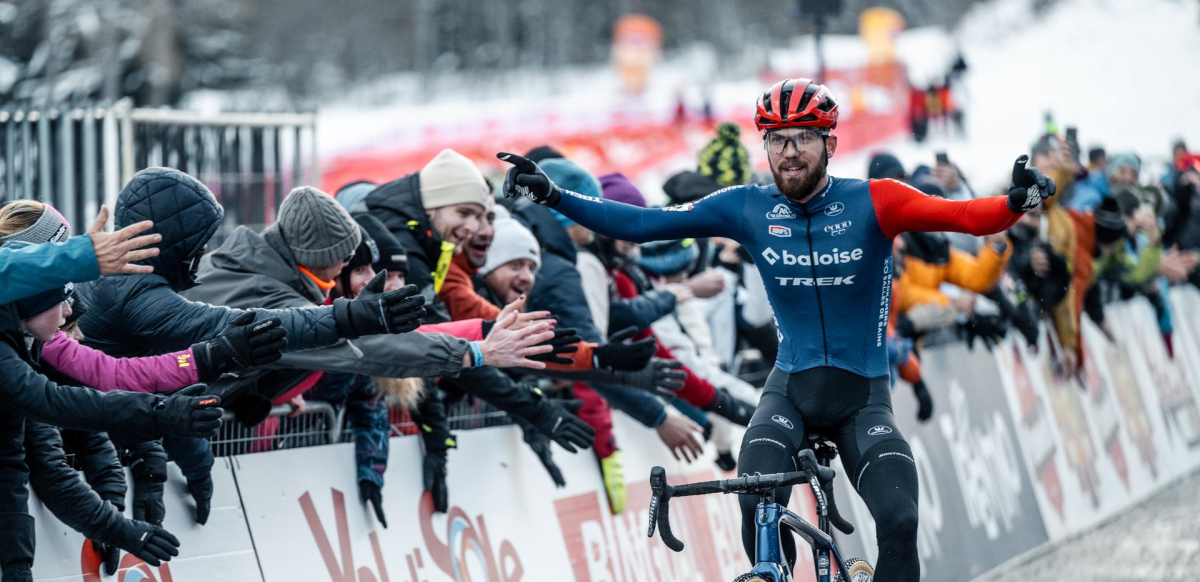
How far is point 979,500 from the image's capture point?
9930 mm

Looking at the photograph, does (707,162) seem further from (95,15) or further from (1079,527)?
(95,15)

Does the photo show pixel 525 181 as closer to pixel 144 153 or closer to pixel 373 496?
pixel 373 496

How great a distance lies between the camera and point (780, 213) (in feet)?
19.9

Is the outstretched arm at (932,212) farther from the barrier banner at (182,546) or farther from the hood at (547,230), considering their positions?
the barrier banner at (182,546)

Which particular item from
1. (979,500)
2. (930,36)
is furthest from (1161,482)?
(930,36)

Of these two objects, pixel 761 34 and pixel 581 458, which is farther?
pixel 761 34

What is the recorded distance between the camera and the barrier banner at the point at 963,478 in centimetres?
906

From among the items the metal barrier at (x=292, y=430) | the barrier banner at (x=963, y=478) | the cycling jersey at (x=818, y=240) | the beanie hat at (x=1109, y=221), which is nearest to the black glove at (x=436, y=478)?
the metal barrier at (x=292, y=430)

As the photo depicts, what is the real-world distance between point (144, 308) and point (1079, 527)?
27.3ft

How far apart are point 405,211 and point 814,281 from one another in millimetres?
1946

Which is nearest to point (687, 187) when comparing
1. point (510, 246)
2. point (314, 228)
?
point (510, 246)

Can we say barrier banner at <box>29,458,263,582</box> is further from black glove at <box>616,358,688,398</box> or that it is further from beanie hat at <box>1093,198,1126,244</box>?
beanie hat at <box>1093,198,1126,244</box>

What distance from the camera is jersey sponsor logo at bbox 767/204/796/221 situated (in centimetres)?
604

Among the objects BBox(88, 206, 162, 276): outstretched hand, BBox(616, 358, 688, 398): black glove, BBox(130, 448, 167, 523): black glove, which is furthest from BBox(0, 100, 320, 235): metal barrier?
BBox(88, 206, 162, 276): outstretched hand
